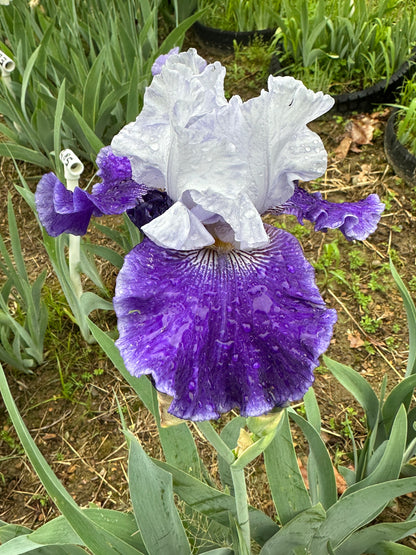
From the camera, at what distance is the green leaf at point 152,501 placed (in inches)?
38.1

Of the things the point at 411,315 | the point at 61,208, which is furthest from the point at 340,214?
the point at 411,315

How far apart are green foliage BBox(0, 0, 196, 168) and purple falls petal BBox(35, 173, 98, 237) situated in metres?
1.37

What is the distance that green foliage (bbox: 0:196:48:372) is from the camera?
1.72 m

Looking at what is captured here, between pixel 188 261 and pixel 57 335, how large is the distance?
1.43 meters

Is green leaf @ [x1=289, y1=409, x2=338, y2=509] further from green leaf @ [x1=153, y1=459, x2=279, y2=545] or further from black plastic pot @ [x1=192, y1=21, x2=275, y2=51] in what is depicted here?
black plastic pot @ [x1=192, y1=21, x2=275, y2=51]

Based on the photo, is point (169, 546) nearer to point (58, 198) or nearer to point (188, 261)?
point (188, 261)

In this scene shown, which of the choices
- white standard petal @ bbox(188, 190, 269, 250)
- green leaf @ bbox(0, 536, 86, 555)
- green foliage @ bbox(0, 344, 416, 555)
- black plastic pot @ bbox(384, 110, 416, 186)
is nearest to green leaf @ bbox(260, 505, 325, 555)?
green foliage @ bbox(0, 344, 416, 555)

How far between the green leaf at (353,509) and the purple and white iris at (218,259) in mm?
420

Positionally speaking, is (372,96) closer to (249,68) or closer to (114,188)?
(249,68)

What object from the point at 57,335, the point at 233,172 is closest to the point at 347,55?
the point at 57,335

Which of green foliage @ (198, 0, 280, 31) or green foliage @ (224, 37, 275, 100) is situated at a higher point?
green foliage @ (198, 0, 280, 31)

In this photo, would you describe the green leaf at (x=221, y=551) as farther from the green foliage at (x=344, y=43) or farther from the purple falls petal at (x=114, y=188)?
the green foliage at (x=344, y=43)

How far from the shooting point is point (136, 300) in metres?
0.75

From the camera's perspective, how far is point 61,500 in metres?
0.85
